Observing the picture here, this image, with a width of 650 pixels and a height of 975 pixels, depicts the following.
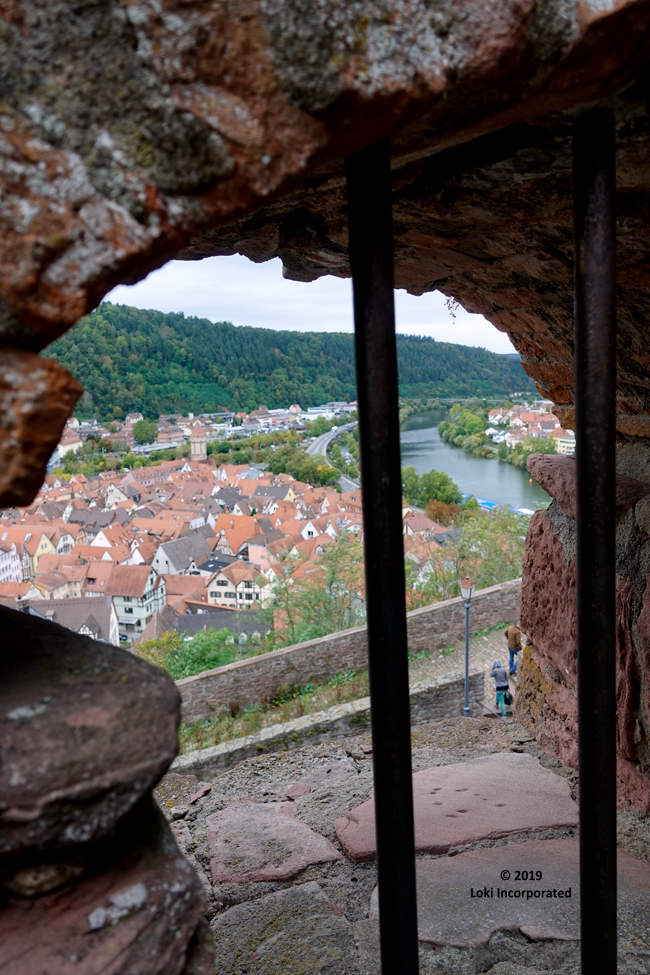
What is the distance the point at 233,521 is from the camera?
26484 mm

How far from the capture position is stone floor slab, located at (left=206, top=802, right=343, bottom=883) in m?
1.46

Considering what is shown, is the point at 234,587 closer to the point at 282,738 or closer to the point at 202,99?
the point at 282,738

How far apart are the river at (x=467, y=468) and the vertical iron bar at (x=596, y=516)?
72.8 feet

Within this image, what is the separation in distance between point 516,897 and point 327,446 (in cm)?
3902

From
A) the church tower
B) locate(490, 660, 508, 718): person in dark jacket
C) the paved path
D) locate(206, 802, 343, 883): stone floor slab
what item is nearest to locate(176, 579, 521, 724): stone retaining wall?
the paved path

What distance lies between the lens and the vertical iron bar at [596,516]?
75 cm

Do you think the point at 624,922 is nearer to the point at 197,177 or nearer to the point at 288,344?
the point at 197,177

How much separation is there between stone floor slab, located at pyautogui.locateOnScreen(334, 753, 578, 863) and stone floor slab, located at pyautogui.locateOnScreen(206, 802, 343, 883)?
3.3 inches

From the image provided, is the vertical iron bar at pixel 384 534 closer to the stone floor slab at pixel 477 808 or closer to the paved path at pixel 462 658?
the stone floor slab at pixel 477 808

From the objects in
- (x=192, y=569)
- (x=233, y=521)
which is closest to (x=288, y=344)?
(x=233, y=521)

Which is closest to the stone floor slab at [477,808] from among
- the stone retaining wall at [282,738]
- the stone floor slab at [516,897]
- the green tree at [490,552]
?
the stone floor slab at [516,897]

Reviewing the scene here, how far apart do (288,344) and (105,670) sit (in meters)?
46.6

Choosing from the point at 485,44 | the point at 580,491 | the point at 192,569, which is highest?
the point at 485,44

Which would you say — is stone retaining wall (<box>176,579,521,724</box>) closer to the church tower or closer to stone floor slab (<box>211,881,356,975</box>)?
stone floor slab (<box>211,881,356,975</box>)
